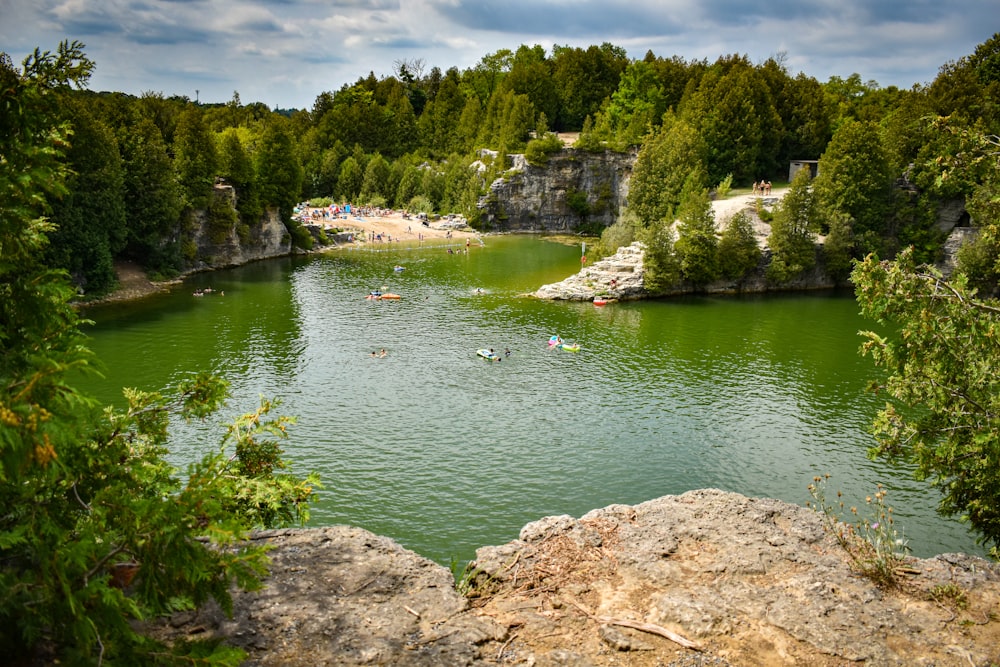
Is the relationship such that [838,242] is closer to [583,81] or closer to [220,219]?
[220,219]

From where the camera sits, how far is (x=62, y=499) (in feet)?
28.7

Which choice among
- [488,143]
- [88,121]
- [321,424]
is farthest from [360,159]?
[321,424]

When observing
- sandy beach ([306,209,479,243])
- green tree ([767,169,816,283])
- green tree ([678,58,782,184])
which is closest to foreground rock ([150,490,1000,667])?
green tree ([767,169,816,283])

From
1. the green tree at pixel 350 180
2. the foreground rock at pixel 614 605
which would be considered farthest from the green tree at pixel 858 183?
the green tree at pixel 350 180

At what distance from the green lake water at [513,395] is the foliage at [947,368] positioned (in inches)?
443

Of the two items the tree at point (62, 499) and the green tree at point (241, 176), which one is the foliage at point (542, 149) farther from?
the tree at point (62, 499)

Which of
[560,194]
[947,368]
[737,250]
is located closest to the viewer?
[947,368]

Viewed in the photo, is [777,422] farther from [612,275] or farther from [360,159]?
[360,159]

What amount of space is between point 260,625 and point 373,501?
14.3 meters

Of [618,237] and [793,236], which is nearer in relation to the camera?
[793,236]

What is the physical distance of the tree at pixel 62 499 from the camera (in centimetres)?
723

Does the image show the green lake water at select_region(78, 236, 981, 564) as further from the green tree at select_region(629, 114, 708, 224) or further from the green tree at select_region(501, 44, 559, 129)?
the green tree at select_region(501, 44, 559, 129)

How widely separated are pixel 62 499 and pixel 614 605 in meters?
8.86

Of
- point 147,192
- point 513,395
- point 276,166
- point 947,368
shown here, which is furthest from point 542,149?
point 947,368
